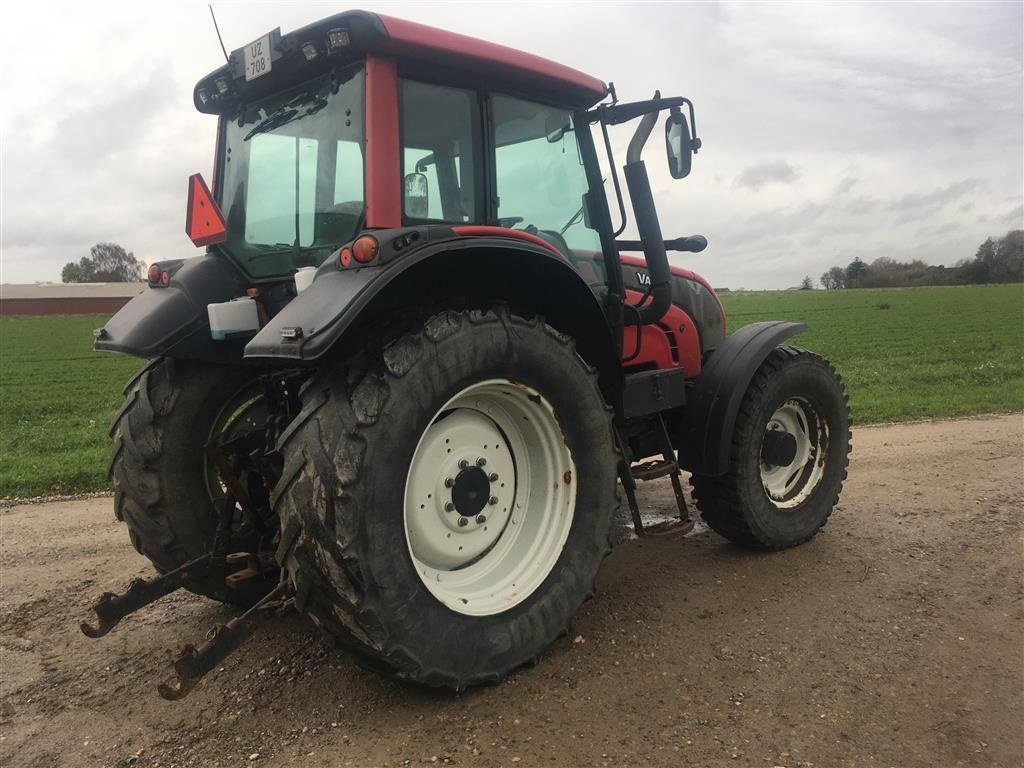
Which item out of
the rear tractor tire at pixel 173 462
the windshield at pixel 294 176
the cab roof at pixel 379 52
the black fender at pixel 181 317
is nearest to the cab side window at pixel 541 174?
the cab roof at pixel 379 52

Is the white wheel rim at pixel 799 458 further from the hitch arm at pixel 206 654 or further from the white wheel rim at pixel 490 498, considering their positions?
the hitch arm at pixel 206 654

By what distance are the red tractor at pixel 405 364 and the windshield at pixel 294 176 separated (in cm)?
1

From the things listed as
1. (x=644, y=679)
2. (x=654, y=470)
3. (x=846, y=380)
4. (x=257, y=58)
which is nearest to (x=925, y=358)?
(x=846, y=380)

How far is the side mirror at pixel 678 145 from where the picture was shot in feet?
13.0

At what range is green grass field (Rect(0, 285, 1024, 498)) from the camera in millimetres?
8391

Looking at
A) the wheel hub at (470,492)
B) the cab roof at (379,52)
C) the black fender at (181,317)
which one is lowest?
the wheel hub at (470,492)

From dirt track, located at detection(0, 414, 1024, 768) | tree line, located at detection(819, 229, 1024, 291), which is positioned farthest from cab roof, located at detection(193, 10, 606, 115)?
tree line, located at detection(819, 229, 1024, 291)

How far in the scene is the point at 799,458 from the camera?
484cm

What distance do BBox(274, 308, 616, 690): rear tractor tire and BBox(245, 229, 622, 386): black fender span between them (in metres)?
0.22

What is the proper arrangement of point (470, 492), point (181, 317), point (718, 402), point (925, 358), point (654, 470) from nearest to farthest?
point (470, 492) → point (181, 317) → point (654, 470) → point (718, 402) → point (925, 358)

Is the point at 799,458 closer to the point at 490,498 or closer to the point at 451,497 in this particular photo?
the point at 490,498

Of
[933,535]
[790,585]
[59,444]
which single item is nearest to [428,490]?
[790,585]

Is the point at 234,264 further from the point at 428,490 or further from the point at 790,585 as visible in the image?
the point at 790,585

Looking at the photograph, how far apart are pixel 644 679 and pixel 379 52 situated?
2685 millimetres
